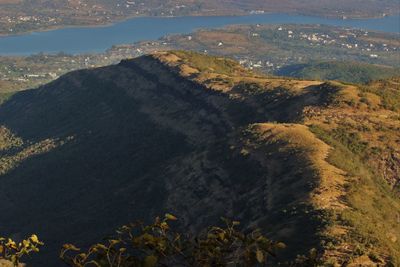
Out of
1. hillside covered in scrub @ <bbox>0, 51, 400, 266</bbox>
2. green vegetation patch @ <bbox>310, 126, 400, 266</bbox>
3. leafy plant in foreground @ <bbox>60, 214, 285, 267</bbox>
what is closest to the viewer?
leafy plant in foreground @ <bbox>60, 214, 285, 267</bbox>

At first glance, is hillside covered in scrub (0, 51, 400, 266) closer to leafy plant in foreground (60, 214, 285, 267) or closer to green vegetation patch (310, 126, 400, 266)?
green vegetation patch (310, 126, 400, 266)

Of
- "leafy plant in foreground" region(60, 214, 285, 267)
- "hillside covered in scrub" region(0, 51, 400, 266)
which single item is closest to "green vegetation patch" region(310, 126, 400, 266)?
"hillside covered in scrub" region(0, 51, 400, 266)

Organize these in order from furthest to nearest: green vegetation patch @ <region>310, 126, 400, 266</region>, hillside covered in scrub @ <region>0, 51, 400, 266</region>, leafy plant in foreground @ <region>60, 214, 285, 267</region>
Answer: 1. hillside covered in scrub @ <region>0, 51, 400, 266</region>
2. green vegetation patch @ <region>310, 126, 400, 266</region>
3. leafy plant in foreground @ <region>60, 214, 285, 267</region>

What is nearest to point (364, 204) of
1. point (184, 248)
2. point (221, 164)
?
point (221, 164)

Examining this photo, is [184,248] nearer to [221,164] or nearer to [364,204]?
[364,204]

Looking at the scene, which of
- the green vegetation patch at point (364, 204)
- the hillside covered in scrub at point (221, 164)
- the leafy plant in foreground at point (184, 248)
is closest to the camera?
the leafy plant in foreground at point (184, 248)

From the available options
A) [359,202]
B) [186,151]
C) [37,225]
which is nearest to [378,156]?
[359,202]

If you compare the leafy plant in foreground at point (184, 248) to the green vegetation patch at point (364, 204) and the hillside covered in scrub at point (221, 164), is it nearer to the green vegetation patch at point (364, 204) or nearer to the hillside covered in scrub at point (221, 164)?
the green vegetation patch at point (364, 204)

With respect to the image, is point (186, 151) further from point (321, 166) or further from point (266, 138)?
point (321, 166)

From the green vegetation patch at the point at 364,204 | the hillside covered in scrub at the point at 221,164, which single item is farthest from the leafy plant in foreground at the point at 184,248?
the hillside covered in scrub at the point at 221,164
